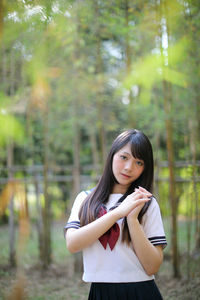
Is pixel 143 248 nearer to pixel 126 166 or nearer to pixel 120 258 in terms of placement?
pixel 120 258

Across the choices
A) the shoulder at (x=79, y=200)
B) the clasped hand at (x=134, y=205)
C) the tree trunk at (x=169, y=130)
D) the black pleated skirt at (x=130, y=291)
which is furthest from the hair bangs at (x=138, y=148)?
the tree trunk at (x=169, y=130)

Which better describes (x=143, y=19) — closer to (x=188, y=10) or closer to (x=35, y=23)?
(x=188, y=10)

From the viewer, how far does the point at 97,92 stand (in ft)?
11.6

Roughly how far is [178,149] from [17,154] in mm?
4299

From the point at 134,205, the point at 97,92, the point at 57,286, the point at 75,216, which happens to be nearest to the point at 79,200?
the point at 75,216

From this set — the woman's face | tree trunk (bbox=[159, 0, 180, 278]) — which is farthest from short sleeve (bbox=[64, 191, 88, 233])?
tree trunk (bbox=[159, 0, 180, 278])

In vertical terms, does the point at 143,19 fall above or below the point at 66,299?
above

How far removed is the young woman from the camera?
1.19 m

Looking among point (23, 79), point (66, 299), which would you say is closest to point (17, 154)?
point (23, 79)

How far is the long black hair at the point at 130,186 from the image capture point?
1320 mm

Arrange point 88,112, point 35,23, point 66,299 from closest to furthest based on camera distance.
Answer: point 35,23 → point 66,299 → point 88,112

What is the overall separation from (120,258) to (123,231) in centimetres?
11

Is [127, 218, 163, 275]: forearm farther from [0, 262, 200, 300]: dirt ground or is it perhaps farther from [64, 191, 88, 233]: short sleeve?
[0, 262, 200, 300]: dirt ground

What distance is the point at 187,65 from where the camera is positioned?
290 cm
